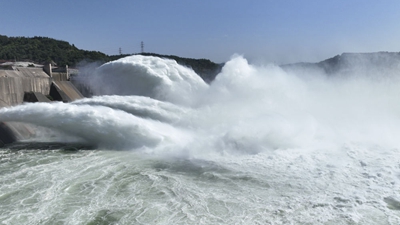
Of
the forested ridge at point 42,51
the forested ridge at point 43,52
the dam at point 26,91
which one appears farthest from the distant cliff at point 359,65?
the forested ridge at point 42,51

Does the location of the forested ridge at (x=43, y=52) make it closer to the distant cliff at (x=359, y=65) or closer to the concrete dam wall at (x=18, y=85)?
the concrete dam wall at (x=18, y=85)

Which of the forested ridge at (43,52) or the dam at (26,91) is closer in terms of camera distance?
the dam at (26,91)

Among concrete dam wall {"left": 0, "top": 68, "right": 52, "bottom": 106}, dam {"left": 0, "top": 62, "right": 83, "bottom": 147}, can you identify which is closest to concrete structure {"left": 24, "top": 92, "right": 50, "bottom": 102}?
dam {"left": 0, "top": 62, "right": 83, "bottom": 147}

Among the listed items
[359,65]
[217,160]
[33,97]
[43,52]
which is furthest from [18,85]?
[43,52]

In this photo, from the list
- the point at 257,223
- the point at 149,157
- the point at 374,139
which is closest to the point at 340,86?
the point at 374,139

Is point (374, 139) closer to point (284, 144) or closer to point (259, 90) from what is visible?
point (284, 144)
